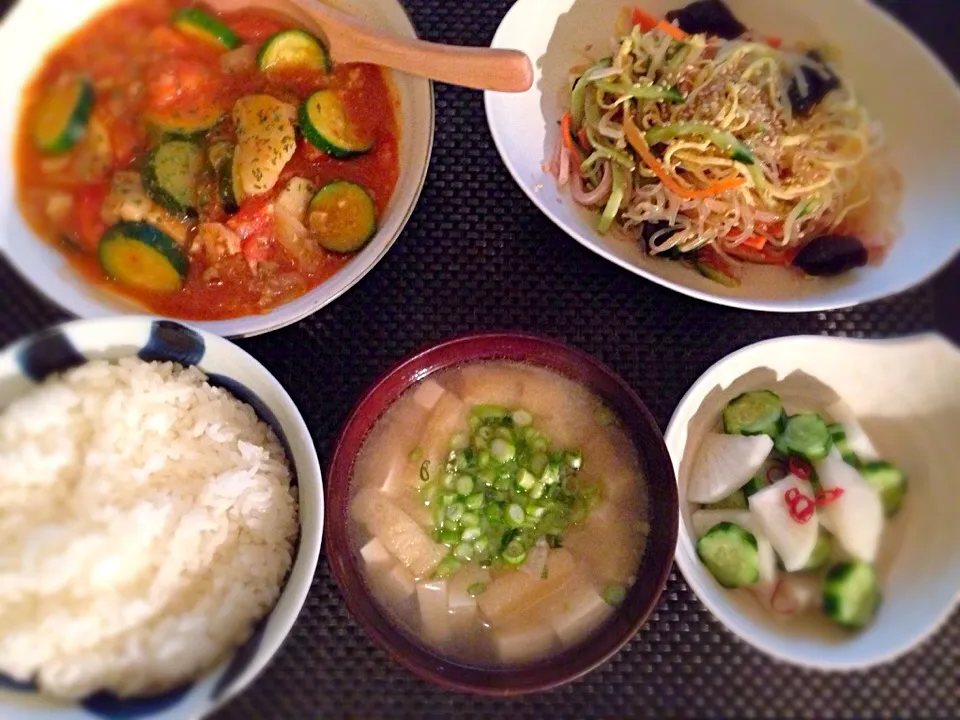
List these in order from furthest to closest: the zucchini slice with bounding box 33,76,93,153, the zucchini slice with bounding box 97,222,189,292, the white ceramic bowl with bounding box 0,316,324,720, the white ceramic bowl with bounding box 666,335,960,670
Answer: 1. the zucchini slice with bounding box 33,76,93,153
2. the zucchini slice with bounding box 97,222,189,292
3. the white ceramic bowl with bounding box 666,335,960,670
4. the white ceramic bowl with bounding box 0,316,324,720

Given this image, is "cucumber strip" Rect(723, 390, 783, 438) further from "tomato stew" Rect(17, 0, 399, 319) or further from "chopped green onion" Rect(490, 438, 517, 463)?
"tomato stew" Rect(17, 0, 399, 319)

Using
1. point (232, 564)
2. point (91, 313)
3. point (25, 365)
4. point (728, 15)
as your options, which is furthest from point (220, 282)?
point (728, 15)

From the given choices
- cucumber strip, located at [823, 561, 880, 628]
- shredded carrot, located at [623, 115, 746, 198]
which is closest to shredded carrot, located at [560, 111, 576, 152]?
shredded carrot, located at [623, 115, 746, 198]

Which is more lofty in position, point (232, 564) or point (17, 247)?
point (17, 247)

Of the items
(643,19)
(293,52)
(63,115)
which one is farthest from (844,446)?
(63,115)

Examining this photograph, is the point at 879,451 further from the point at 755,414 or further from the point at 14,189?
the point at 14,189

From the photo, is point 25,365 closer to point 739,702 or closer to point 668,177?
point 668,177
